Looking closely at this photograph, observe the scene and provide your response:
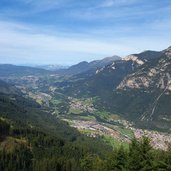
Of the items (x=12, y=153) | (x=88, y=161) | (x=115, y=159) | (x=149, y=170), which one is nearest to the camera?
(x=149, y=170)

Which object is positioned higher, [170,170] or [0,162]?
[170,170]

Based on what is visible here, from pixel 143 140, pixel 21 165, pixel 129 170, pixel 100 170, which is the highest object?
pixel 143 140

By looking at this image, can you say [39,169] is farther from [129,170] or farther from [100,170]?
[129,170]

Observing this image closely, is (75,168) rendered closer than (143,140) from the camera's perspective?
No

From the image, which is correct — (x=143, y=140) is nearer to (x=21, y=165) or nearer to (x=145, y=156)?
(x=145, y=156)

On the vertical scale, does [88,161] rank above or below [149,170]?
below

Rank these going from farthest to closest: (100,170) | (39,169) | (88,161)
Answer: (39,169) → (88,161) → (100,170)

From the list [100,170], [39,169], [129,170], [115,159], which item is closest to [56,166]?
[39,169]

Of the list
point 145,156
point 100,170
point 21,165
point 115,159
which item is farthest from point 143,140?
point 21,165

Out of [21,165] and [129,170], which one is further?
[21,165]
